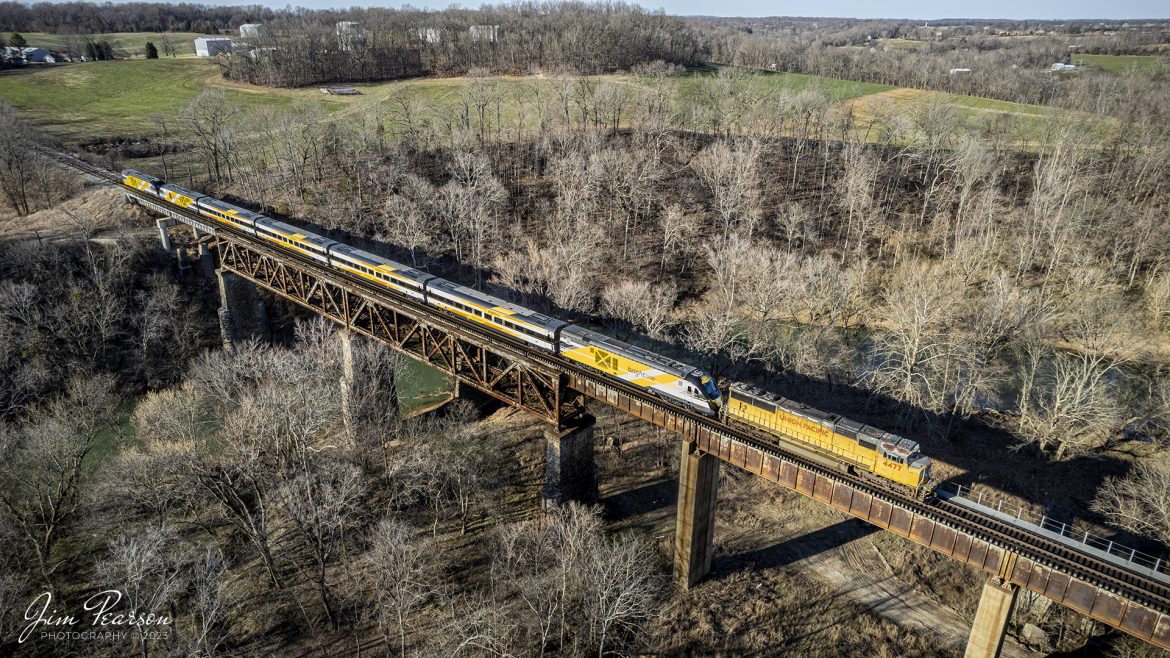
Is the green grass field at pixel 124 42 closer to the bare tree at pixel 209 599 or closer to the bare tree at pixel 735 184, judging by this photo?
the bare tree at pixel 735 184

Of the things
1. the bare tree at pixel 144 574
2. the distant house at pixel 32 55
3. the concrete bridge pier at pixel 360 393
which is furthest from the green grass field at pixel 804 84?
the distant house at pixel 32 55

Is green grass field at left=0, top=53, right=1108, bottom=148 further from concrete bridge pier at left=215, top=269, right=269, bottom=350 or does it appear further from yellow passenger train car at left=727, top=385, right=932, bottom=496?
yellow passenger train car at left=727, top=385, right=932, bottom=496

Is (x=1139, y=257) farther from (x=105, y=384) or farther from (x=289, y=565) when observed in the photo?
(x=105, y=384)

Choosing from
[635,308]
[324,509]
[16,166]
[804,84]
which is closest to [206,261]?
[16,166]

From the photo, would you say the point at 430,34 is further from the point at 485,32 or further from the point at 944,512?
the point at 944,512

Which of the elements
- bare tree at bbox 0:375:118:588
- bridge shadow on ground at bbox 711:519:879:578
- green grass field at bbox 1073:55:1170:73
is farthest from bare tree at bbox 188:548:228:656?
green grass field at bbox 1073:55:1170:73

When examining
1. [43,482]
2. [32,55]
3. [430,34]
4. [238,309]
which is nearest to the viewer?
[43,482]

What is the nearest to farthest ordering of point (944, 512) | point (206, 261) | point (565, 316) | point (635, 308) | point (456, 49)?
point (944, 512) → point (635, 308) → point (565, 316) → point (206, 261) → point (456, 49)
